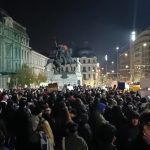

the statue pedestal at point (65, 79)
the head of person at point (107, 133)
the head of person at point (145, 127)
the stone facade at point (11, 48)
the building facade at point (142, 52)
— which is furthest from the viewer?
the building facade at point (142, 52)

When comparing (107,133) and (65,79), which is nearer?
(107,133)

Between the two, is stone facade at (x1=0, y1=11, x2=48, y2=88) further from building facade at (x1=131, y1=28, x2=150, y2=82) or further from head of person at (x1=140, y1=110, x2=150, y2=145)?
head of person at (x1=140, y1=110, x2=150, y2=145)

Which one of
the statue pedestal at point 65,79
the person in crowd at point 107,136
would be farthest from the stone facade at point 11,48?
the person in crowd at point 107,136

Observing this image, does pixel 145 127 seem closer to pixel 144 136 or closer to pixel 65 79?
pixel 144 136

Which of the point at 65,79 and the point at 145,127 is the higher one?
the point at 65,79

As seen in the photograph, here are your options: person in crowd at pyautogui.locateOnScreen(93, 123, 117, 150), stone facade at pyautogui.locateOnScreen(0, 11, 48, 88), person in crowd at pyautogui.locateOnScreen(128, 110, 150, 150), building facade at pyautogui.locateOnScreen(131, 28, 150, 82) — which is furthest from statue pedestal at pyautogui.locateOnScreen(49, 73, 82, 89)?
person in crowd at pyautogui.locateOnScreen(128, 110, 150, 150)

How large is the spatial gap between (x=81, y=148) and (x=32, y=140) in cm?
271

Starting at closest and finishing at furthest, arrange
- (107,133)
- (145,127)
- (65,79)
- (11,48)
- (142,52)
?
(145,127) → (107,133) → (65,79) → (11,48) → (142,52)

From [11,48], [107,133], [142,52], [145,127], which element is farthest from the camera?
[142,52]

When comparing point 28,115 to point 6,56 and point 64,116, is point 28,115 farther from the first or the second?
point 6,56

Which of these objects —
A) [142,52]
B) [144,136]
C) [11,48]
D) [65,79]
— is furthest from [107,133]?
[142,52]

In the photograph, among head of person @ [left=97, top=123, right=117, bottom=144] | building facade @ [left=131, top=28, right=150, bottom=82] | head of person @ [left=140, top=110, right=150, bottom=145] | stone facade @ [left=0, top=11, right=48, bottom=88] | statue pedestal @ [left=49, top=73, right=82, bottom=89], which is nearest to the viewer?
head of person @ [left=140, top=110, right=150, bottom=145]

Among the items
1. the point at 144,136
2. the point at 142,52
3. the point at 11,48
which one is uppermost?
the point at 142,52

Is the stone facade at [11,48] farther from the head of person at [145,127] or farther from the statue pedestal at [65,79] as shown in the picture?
the head of person at [145,127]
